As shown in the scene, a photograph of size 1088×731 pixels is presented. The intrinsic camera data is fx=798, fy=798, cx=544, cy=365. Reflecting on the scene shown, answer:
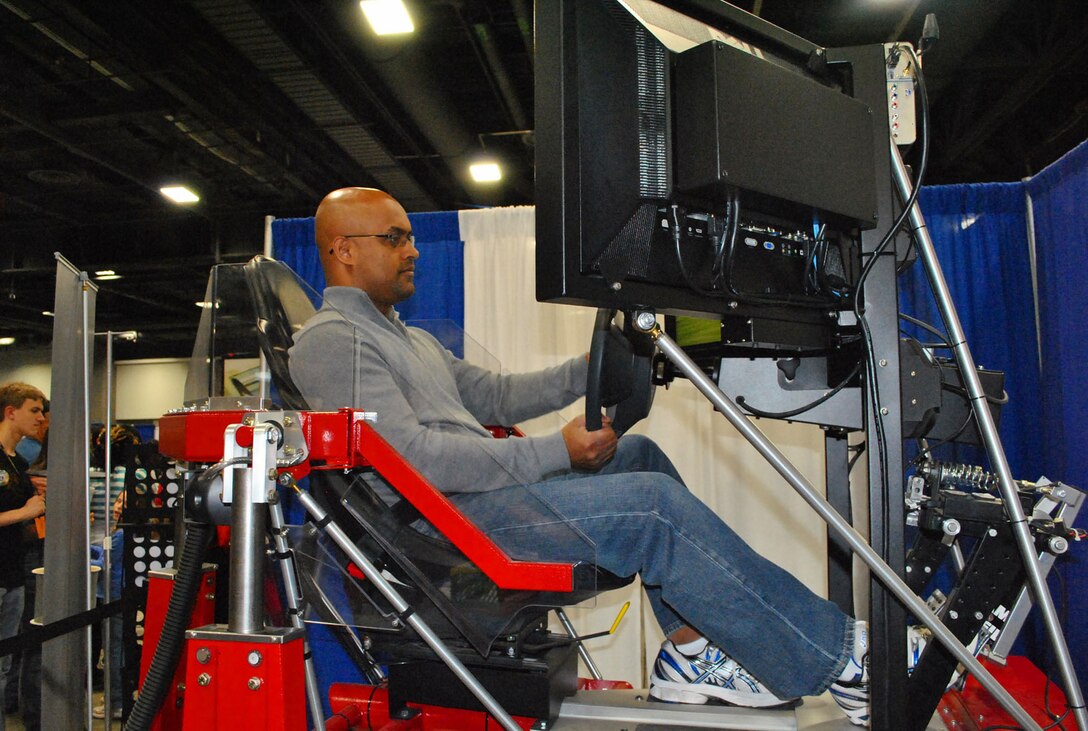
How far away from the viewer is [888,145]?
1.46 meters

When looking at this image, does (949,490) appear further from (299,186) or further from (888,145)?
(299,186)

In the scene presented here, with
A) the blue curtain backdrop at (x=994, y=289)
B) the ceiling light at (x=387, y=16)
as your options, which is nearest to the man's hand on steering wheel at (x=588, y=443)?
the blue curtain backdrop at (x=994, y=289)

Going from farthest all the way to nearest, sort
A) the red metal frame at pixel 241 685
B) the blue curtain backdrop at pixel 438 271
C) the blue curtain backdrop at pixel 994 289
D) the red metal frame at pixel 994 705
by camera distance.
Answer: the blue curtain backdrop at pixel 438 271 → the blue curtain backdrop at pixel 994 289 → the red metal frame at pixel 994 705 → the red metal frame at pixel 241 685

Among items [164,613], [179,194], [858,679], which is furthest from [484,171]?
[858,679]

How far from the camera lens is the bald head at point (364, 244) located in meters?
2.15

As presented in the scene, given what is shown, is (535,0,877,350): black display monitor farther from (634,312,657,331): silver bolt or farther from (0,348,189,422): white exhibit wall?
(0,348,189,422): white exhibit wall

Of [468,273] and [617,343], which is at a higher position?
[468,273]

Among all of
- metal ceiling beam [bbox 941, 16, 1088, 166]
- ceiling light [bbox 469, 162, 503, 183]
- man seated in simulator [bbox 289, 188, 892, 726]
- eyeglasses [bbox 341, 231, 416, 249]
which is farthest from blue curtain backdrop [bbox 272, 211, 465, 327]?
metal ceiling beam [bbox 941, 16, 1088, 166]

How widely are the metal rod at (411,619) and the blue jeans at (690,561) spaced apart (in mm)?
236

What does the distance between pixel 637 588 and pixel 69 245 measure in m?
7.44

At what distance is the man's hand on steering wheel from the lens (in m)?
1.61

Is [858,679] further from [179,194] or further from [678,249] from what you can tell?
[179,194]

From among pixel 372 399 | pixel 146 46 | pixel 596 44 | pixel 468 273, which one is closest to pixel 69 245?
pixel 146 46

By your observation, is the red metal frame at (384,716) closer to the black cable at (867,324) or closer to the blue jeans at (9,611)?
the black cable at (867,324)
